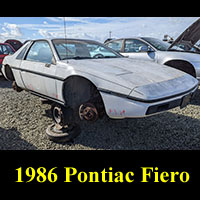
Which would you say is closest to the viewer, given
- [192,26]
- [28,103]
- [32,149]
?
[32,149]

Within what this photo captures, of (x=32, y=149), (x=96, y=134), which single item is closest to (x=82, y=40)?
(x=96, y=134)

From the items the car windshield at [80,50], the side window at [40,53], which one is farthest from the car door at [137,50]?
the side window at [40,53]

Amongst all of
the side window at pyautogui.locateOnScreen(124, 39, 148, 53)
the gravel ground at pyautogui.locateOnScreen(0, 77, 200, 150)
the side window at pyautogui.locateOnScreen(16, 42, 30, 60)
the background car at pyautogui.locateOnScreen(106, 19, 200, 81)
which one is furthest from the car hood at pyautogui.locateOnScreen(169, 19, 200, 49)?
the side window at pyautogui.locateOnScreen(16, 42, 30, 60)

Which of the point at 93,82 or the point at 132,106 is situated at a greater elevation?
the point at 93,82

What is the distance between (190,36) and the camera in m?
4.30

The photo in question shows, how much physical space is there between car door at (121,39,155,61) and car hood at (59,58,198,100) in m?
2.01

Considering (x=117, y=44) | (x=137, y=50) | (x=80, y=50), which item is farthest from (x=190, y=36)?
(x=80, y=50)

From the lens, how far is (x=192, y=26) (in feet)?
13.5

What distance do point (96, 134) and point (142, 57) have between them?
263 cm

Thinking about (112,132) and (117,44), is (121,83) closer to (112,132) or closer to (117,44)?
(112,132)

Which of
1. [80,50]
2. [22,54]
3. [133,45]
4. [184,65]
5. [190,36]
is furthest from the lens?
[133,45]

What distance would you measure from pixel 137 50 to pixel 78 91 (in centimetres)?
287

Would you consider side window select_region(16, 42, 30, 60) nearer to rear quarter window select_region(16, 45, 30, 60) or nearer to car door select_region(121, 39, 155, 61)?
rear quarter window select_region(16, 45, 30, 60)

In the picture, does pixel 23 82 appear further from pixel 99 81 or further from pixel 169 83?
pixel 169 83
